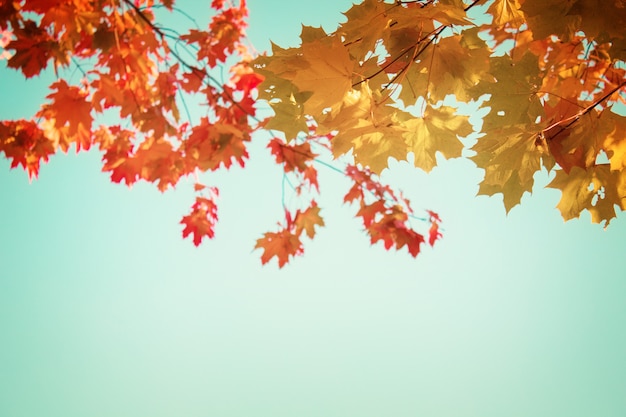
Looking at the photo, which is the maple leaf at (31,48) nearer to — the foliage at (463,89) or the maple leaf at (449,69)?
the foliage at (463,89)

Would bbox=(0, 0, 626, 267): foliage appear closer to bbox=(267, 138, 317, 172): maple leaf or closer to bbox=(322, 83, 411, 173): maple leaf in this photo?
bbox=(322, 83, 411, 173): maple leaf

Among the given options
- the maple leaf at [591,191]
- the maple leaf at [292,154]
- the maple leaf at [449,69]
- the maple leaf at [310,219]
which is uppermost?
the maple leaf at [292,154]

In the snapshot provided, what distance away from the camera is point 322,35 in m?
1.09

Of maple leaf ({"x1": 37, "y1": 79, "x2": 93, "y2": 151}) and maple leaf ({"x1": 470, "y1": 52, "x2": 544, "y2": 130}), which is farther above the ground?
maple leaf ({"x1": 37, "y1": 79, "x2": 93, "y2": 151})

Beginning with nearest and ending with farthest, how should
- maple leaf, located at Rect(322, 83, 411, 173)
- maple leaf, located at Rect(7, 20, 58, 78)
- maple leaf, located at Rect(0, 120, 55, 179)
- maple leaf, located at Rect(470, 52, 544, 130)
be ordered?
1. maple leaf, located at Rect(322, 83, 411, 173)
2. maple leaf, located at Rect(470, 52, 544, 130)
3. maple leaf, located at Rect(7, 20, 58, 78)
4. maple leaf, located at Rect(0, 120, 55, 179)

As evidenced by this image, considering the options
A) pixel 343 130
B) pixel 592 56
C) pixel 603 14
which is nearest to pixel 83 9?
pixel 343 130

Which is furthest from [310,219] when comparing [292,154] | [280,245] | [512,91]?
[512,91]

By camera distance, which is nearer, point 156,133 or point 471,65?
point 471,65

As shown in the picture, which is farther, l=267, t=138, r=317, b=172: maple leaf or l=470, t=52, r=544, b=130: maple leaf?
l=267, t=138, r=317, b=172: maple leaf

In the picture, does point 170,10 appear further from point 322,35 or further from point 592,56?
point 592,56

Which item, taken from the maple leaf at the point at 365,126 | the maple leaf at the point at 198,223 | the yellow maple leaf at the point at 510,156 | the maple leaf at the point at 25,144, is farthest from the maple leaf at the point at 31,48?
the yellow maple leaf at the point at 510,156

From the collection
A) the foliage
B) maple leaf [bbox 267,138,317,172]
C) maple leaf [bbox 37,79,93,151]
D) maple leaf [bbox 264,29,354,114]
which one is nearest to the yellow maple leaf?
the foliage

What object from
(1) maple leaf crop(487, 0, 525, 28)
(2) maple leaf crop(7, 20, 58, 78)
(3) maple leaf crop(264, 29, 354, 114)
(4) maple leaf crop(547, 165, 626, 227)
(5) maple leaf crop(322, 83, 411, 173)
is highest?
(2) maple leaf crop(7, 20, 58, 78)

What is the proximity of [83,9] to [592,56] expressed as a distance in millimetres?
3369
